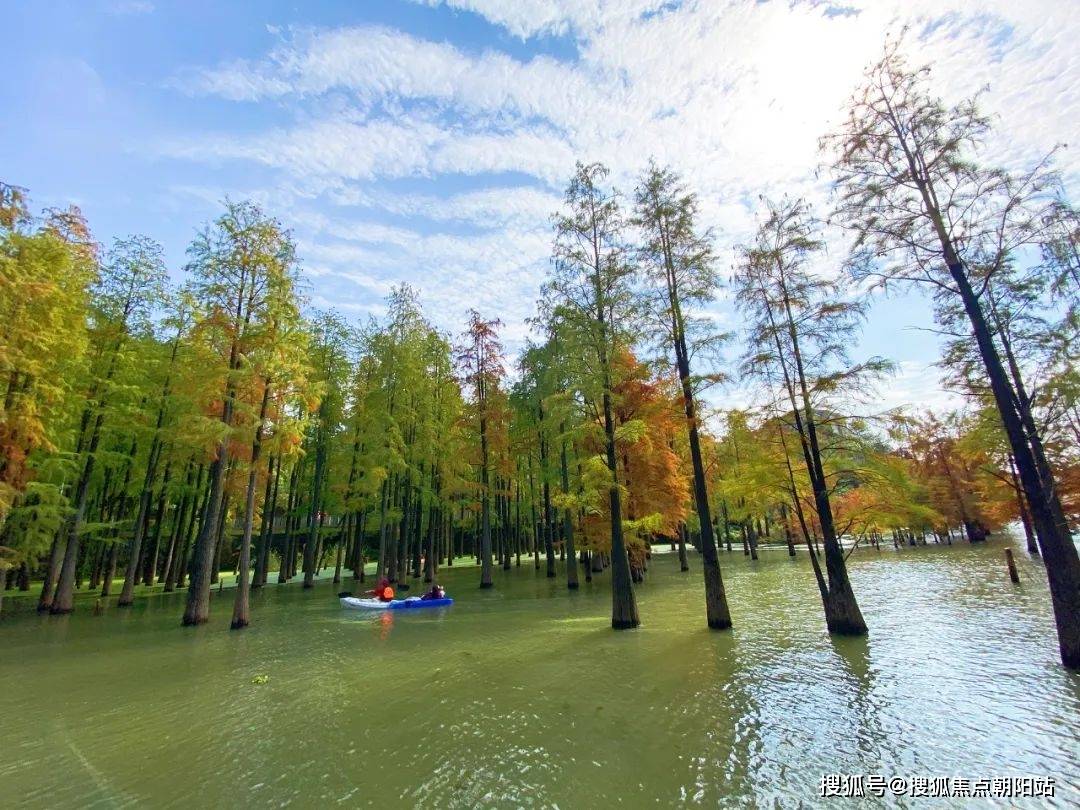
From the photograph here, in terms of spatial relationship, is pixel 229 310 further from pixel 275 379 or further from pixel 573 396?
pixel 573 396

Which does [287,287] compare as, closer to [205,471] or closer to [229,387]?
[229,387]

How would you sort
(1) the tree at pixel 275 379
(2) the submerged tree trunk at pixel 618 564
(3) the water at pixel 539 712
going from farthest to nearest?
(1) the tree at pixel 275 379 → (2) the submerged tree trunk at pixel 618 564 → (3) the water at pixel 539 712

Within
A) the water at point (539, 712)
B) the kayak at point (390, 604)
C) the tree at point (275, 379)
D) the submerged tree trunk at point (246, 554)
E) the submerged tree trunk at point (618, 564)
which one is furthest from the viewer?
the kayak at point (390, 604)

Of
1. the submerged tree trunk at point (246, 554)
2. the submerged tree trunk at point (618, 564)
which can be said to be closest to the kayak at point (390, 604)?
the submerged tree trunk at point (246, 554)

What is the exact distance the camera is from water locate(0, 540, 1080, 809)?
5520 millimetres

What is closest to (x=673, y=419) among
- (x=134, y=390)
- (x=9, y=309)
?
(x=9, y=309)

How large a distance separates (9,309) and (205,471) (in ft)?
66.7

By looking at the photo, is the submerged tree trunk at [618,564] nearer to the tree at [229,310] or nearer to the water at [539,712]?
the water at [539,712]

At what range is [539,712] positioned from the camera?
25.4 ft

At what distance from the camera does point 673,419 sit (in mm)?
14258

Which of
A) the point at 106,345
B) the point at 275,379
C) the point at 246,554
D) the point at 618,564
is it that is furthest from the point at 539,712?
the point at 106,345

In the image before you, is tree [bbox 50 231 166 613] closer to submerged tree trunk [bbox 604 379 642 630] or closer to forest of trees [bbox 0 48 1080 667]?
forest of trees [bbox 0 48 1080 667]

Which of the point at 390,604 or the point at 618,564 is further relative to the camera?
the point at 390,604

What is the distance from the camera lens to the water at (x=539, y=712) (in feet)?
18.1
